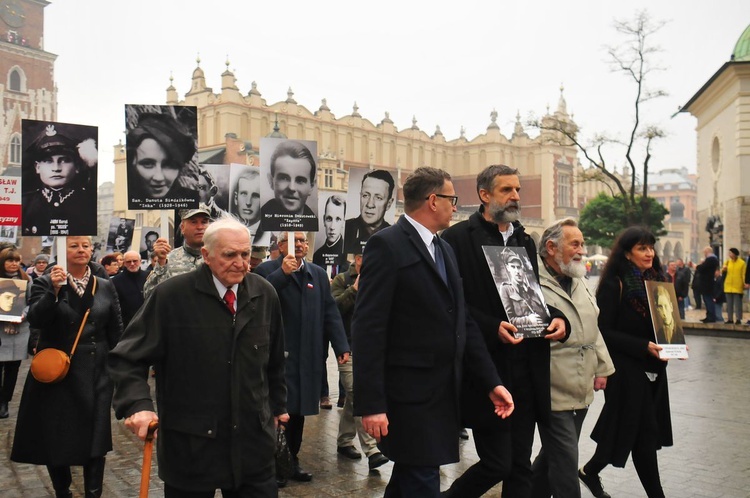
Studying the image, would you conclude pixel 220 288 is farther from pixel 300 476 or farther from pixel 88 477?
pixel 300 476

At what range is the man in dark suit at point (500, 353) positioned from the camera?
4.10m

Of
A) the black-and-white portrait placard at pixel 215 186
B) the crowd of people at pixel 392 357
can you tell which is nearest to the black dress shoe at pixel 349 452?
the crowd of people at pixel 392 357

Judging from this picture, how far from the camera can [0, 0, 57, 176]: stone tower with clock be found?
211ft

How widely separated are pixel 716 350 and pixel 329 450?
35.2ft

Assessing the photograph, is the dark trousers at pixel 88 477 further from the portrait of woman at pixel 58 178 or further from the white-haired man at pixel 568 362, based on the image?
the white-haired man at pixel 568 362

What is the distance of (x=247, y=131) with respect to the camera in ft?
215

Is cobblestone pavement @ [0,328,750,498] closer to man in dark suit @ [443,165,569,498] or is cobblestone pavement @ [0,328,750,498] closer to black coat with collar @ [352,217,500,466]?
man in dark suit @ [443,165,569,498]

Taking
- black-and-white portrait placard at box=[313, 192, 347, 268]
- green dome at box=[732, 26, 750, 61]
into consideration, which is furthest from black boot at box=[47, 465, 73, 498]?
green dome at box=[732, 26, 750, 61]

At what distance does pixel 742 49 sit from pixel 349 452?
24701 mm

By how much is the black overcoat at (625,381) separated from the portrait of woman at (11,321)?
19.7 ft

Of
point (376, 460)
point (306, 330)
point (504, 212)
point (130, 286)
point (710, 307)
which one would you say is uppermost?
point (504, 212)

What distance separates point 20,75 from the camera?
66.9 m

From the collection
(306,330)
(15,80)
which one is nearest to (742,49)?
(306,330)

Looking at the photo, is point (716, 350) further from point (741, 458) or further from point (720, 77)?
point (720, 77)
